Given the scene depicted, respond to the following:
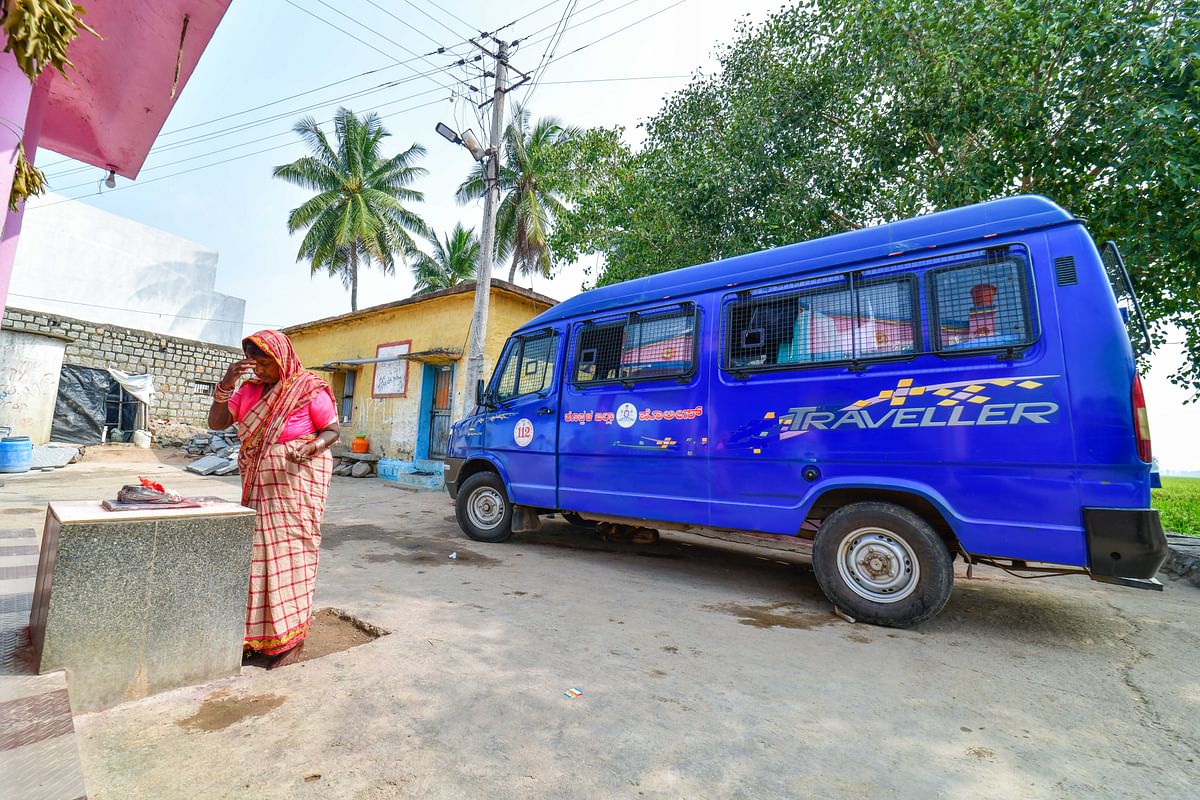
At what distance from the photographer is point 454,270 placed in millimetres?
24469

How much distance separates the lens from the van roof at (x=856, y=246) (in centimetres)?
344

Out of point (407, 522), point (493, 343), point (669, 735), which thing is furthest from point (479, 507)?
point (493, 343)

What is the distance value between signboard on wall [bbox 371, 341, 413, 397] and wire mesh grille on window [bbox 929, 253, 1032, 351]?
1120 centimetres

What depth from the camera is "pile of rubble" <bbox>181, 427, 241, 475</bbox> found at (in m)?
12.1

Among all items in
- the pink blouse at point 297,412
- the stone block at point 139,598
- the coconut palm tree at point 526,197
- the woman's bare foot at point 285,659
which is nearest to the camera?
the stone block at point 139,598

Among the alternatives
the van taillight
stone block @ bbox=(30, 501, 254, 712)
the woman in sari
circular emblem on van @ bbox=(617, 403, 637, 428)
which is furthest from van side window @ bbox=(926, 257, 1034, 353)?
stone block @ bbox=(30, 501, 254, 712)

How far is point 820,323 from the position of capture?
13.1 ft

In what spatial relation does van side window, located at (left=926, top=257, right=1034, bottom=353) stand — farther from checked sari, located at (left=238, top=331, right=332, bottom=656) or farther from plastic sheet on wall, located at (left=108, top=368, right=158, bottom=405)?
plastic sheet on wall, located at (left=108, top=368, right=158, bottom=405)

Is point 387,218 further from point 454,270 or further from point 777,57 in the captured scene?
point 777,57

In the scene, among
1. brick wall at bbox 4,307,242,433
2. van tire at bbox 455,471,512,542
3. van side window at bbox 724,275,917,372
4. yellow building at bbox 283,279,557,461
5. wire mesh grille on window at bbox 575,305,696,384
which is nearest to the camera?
van side window at bbox 724,275,917,372

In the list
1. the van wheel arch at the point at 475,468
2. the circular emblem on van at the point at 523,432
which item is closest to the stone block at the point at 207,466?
the van wheel arch at the point at 475,468

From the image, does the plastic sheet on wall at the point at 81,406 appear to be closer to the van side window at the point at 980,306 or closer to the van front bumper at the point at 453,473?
the van front bumper at the point at 453,473

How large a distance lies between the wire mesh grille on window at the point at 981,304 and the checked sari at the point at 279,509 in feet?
12.9

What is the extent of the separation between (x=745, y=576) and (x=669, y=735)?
305 cm
